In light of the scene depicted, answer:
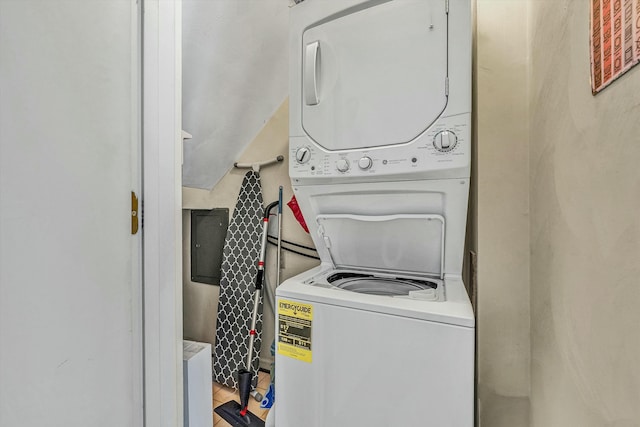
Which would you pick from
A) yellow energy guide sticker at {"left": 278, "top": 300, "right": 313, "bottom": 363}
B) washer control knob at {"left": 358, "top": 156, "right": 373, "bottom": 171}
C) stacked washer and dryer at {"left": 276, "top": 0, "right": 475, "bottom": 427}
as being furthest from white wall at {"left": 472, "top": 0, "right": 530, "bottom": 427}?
yellow energy guide sticker at {"left": 278, "top": 300, "right": 313, "bottom": 363}

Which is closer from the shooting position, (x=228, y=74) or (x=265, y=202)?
(x=228, y=74)

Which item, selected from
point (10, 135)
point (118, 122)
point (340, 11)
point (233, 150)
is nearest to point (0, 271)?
point (10, 135)

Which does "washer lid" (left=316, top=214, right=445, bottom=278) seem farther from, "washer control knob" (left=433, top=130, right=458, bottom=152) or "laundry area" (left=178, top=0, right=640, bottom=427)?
"washer control knob" (left=433, top=130, right=458, bottom=152)

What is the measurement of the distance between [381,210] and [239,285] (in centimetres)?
154

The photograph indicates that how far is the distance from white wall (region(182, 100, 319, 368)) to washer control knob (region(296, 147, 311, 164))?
3.21 feet

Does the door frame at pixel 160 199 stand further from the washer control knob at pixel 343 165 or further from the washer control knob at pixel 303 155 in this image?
the washer control knob at pixel 343 165

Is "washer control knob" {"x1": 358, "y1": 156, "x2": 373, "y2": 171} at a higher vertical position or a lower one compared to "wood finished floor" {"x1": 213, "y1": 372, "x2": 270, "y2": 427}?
higher

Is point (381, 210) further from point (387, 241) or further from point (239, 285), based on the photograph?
point (239, 285)

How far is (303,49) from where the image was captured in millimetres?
1285

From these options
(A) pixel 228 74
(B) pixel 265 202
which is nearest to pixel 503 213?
(B) pixel 265 202

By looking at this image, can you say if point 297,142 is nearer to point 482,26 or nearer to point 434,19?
point 434,19

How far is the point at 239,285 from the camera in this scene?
7.66ft

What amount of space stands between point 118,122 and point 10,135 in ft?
1.06

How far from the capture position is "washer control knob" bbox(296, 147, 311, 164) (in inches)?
49.8
